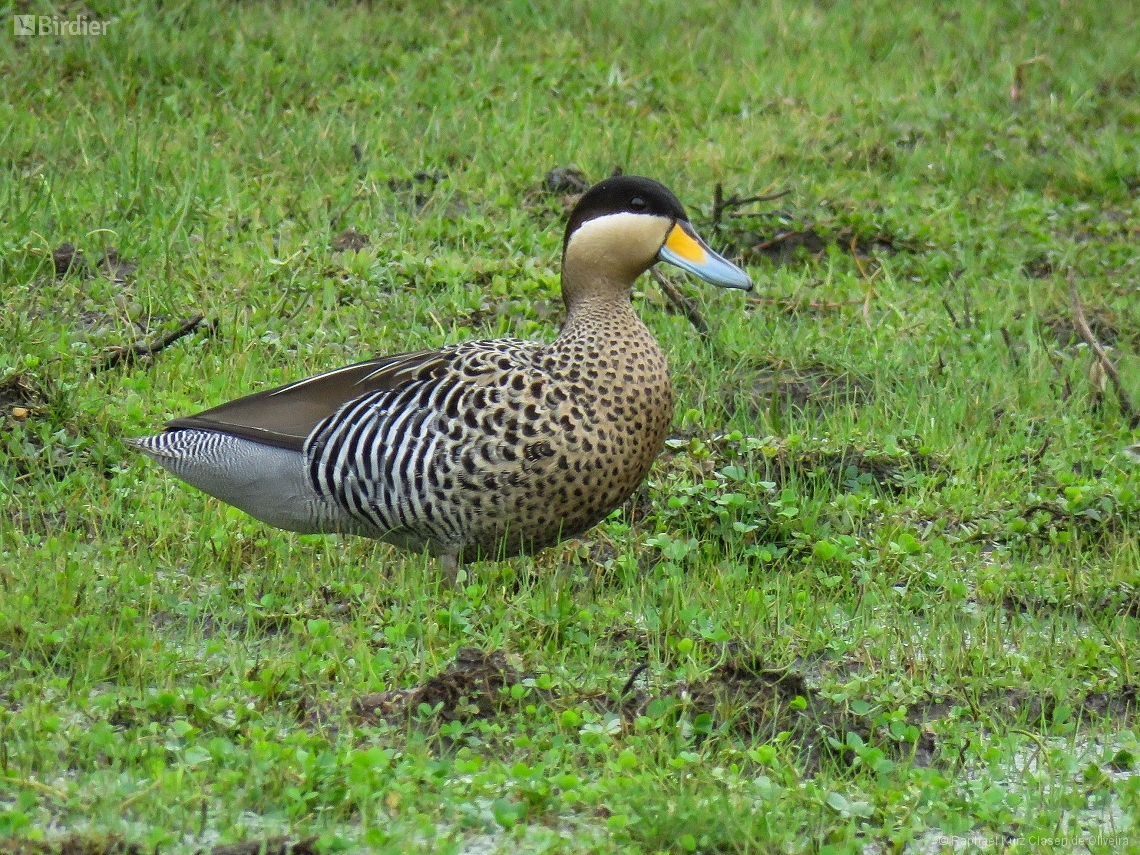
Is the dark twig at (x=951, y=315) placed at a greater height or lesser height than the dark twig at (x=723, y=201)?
lesser

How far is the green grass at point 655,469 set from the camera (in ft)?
11.6

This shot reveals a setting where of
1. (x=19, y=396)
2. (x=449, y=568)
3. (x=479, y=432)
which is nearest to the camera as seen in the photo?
(x=479, y=432)

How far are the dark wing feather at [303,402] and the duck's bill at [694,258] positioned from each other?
80cm

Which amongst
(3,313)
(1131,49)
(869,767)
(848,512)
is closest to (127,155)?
(3,313)

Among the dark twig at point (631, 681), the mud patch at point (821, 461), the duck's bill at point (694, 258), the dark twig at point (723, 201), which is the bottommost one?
the mud patch at point (821, 461)

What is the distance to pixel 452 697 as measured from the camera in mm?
3871

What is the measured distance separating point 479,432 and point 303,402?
0.65 meters

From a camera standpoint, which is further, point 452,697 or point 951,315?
point 951,315

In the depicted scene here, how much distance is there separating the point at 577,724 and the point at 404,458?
1075 mm

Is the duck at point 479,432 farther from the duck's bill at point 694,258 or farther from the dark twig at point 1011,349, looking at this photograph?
the dark twig at point 1011,349

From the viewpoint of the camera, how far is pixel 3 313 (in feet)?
19.6

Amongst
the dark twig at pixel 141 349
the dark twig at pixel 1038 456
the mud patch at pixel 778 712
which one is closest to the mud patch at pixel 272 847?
the mud patch at pixel 778 712

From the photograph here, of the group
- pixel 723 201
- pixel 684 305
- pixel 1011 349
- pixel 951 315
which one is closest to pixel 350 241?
pixel 684 305

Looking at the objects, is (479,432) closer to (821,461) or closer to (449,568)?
(449,568)
